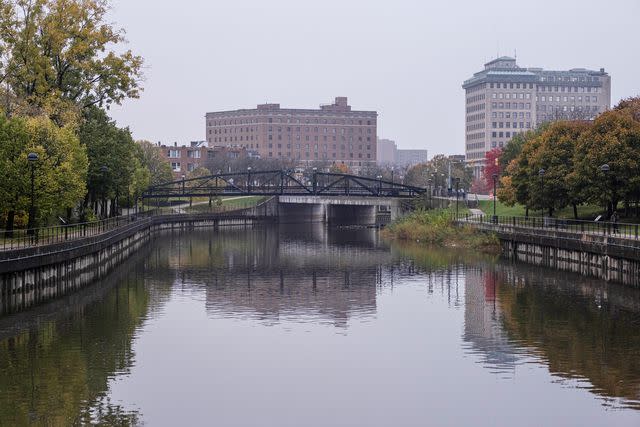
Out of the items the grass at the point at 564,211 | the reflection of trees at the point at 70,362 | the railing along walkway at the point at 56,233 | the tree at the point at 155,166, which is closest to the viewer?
the reflection of trees at the point at 70,362

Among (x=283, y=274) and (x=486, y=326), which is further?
(x=283, y=274)

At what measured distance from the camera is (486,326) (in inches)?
1763

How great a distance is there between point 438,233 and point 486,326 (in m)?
55.6

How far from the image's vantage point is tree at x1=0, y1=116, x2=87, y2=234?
61031 millimetres

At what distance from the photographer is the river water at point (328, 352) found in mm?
28719

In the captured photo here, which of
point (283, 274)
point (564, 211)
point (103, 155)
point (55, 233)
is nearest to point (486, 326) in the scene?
point (283, 274)

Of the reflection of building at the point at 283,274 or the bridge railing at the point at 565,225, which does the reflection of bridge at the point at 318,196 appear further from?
the bridge railing at the point at 565,225

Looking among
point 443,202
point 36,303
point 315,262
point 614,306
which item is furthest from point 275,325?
point 443,202

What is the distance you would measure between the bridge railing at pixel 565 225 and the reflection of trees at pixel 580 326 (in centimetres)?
431

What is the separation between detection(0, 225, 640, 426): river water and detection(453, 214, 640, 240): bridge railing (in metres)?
4.45

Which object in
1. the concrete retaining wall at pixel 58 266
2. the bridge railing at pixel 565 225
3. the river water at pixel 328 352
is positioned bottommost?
the river water at pixel 328 352

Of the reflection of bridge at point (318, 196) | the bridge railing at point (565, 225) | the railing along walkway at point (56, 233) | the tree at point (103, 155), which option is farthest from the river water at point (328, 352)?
the reflection of bridge at point (318, 196)

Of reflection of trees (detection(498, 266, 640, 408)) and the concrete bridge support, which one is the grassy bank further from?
the concrete bridge support

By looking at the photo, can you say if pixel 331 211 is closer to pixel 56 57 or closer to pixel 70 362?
pixel 56 57
